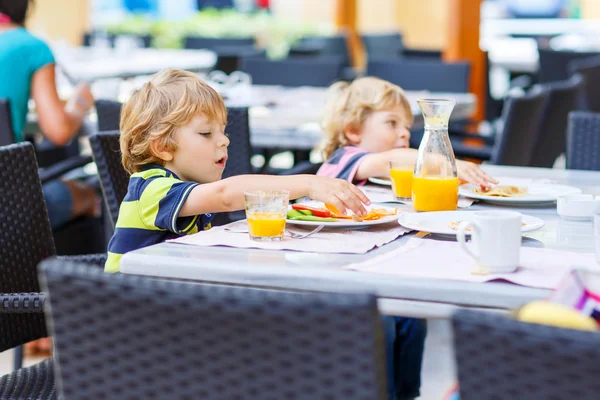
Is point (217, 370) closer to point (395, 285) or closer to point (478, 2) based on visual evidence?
point (395, 285)

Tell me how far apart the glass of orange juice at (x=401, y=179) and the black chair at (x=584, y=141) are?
0.84m

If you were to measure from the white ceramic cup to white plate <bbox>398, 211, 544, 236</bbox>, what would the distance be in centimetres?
22

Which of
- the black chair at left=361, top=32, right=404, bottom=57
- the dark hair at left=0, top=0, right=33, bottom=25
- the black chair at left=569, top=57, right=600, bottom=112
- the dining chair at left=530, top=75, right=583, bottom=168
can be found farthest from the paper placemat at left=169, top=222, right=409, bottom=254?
the black chair at left=361, top=32, right=404, bottom=57

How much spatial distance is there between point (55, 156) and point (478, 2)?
377 cm

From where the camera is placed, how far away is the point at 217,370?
98cm

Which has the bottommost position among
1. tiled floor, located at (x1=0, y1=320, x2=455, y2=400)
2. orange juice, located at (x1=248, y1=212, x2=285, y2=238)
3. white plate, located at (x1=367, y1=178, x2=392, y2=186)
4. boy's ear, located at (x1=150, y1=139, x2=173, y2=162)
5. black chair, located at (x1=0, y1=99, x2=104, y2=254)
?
tiled floor, located at (x1=0, y1=320, x2=455, y2=400)

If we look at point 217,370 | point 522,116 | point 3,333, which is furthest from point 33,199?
point 522,116

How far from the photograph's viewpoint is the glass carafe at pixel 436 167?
6.07 feet

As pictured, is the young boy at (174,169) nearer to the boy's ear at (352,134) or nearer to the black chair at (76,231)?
the boy's ear at (352,134)

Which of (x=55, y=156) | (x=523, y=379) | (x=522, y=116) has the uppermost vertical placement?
(x=523, y=379)

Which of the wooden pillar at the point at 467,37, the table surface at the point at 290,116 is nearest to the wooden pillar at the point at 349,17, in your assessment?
the wooden pillar at the point at 467,37

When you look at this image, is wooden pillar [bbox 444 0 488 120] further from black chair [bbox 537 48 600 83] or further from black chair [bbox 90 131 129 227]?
black chair [bbox 90 131 129 227]

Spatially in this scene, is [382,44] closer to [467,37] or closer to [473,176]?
[467,37]

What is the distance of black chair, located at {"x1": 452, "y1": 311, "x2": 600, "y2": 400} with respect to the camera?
849 millimetres
